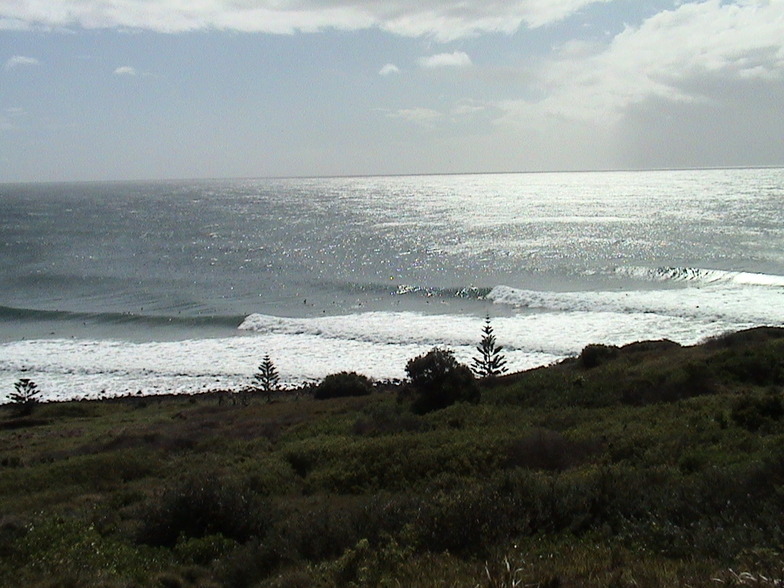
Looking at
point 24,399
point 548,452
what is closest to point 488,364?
point 548,452

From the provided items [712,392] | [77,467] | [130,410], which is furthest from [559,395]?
[130,410]

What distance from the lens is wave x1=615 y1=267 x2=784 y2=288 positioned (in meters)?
59.7

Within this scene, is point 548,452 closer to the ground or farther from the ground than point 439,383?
farther from the ground

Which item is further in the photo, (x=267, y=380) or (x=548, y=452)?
(x=267, y=380)

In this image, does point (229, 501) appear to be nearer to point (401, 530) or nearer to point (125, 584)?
point (125, 584)

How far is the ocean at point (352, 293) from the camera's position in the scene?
4394 centimetres

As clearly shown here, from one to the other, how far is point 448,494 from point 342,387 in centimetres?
2183

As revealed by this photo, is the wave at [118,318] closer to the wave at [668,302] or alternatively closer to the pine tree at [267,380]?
the pine tree at [267,380]

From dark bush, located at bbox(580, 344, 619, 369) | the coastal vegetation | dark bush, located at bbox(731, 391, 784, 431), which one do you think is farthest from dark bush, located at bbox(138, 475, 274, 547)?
dark bush, located at bbox(580, 344, 619, 369)

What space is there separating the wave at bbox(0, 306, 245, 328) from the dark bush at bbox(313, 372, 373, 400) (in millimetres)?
24950

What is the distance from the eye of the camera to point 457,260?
82562mm

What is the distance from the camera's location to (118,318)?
5762 cm

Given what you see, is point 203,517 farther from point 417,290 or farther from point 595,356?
point 417,290

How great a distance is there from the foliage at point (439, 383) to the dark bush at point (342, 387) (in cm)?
905
